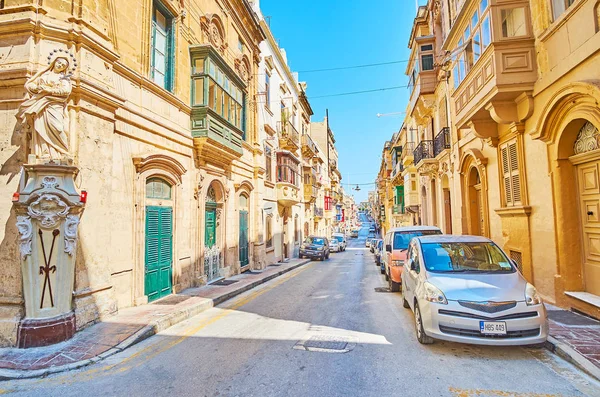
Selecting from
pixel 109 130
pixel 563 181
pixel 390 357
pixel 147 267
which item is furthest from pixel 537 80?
pixel 147 267

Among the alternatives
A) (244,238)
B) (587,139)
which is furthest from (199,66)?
(587,139)

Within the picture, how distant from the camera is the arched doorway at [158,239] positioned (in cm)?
858

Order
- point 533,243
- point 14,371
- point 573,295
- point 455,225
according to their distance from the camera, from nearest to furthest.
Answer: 1. point 14,371
2. point 573,295
3. point 533,243
4. point 455,225

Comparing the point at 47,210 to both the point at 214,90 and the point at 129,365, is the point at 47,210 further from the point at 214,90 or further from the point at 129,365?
the point at 214,90

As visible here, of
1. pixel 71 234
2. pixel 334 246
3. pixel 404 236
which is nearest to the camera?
pixel 71 234

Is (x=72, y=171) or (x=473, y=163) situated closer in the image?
(x=72, y=171)

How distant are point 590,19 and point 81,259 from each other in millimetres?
10639

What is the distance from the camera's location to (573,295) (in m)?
6.86

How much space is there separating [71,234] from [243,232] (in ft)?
31.8

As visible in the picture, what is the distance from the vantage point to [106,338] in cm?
566

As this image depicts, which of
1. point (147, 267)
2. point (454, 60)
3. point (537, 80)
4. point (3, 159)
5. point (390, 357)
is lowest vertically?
point (390, 357)

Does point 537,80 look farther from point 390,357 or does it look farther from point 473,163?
point 390,357

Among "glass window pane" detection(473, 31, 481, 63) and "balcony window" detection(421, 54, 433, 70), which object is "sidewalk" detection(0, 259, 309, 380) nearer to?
"glass window pane" detection(473, 31, 481, 63)

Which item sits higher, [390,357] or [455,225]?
[455,225]
